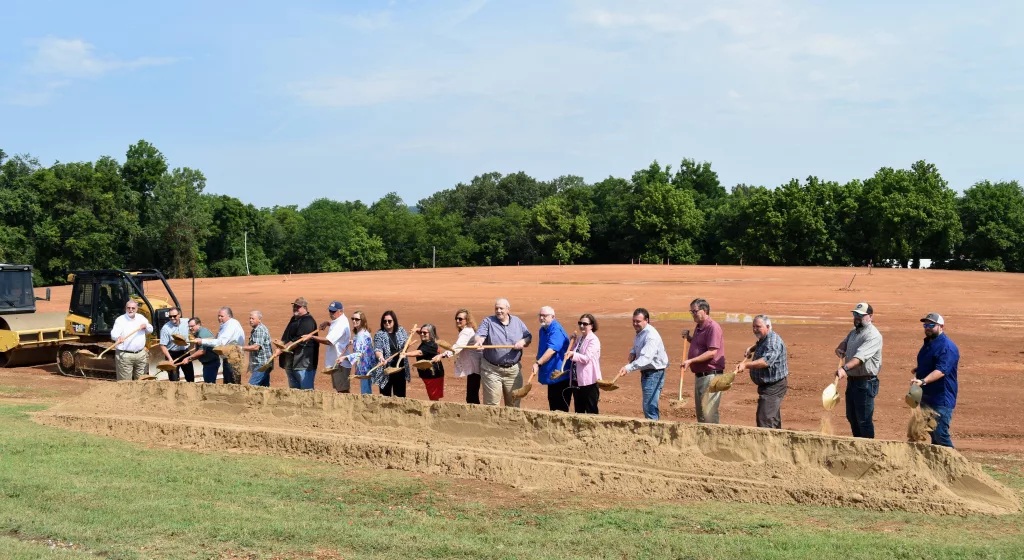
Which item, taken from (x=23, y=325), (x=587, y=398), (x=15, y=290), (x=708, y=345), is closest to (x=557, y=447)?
(x=587, y=398)

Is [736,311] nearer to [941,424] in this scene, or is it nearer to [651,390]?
[651,390]

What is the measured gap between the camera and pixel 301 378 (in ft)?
41.6

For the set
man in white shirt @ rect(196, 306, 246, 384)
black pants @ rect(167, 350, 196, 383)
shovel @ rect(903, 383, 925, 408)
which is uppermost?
man in white shirt @ rect(196, 306, 246, 384)

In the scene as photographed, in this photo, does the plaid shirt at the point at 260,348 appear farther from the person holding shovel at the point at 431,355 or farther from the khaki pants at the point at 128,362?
the khaki pants at the point at 128,362

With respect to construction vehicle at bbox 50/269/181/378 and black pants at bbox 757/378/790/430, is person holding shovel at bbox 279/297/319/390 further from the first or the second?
construction vehicle at bbox 50/269/181/378

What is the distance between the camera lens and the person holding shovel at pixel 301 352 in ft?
40.9

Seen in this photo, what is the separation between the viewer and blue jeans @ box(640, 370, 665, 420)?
33.1ft

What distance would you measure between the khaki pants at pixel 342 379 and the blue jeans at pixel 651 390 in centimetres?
440

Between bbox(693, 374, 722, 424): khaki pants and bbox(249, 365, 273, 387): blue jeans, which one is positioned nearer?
bbox(693, 374, 722, 424): khaki pants

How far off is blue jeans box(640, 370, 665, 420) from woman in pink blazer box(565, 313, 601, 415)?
0.59 metres

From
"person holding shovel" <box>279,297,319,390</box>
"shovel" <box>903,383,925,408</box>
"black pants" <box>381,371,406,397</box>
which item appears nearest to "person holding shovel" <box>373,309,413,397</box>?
"black pants" <box>381,371,406,397</box>

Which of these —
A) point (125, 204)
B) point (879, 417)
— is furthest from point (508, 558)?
point (125, 204)

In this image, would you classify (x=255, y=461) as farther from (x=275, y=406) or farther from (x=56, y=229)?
(x=56, y=229)

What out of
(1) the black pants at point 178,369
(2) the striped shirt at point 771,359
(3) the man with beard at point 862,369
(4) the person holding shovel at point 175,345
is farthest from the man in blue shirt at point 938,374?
(1) the black pants at point 178,369
